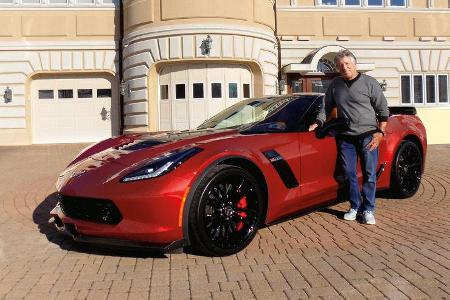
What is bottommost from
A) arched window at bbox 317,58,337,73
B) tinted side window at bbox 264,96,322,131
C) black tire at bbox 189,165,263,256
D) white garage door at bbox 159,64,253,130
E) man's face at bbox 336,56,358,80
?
black tire at bbox 189,165,263,256

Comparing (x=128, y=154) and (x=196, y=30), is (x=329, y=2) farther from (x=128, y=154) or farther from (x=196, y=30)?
(x=128, y=154)

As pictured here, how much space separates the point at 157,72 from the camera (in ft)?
48.5

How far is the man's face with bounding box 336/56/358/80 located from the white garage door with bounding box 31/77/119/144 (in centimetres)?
1261

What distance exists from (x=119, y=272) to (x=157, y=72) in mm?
11764

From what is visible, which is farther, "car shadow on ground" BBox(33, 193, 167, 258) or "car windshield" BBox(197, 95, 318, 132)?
"car windshield" BBox(197, 95, 318, 132)

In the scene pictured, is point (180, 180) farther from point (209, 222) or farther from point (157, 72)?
point (157, 72)

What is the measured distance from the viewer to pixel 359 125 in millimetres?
4812

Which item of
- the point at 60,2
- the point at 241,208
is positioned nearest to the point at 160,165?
the point at 241,208

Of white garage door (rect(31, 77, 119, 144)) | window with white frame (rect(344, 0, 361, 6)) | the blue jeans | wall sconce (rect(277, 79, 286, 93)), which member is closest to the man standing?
the blue jeans

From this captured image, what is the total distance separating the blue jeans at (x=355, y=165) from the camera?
4.83m

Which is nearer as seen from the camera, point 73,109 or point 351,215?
point 351,215

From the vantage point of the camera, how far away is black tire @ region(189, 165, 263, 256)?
370 cm

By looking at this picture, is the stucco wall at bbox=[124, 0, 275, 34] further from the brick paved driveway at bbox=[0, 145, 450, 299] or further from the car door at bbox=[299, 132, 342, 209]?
the car door at bbox=[299, 132, 342, 209]

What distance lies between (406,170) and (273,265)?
2924mm
